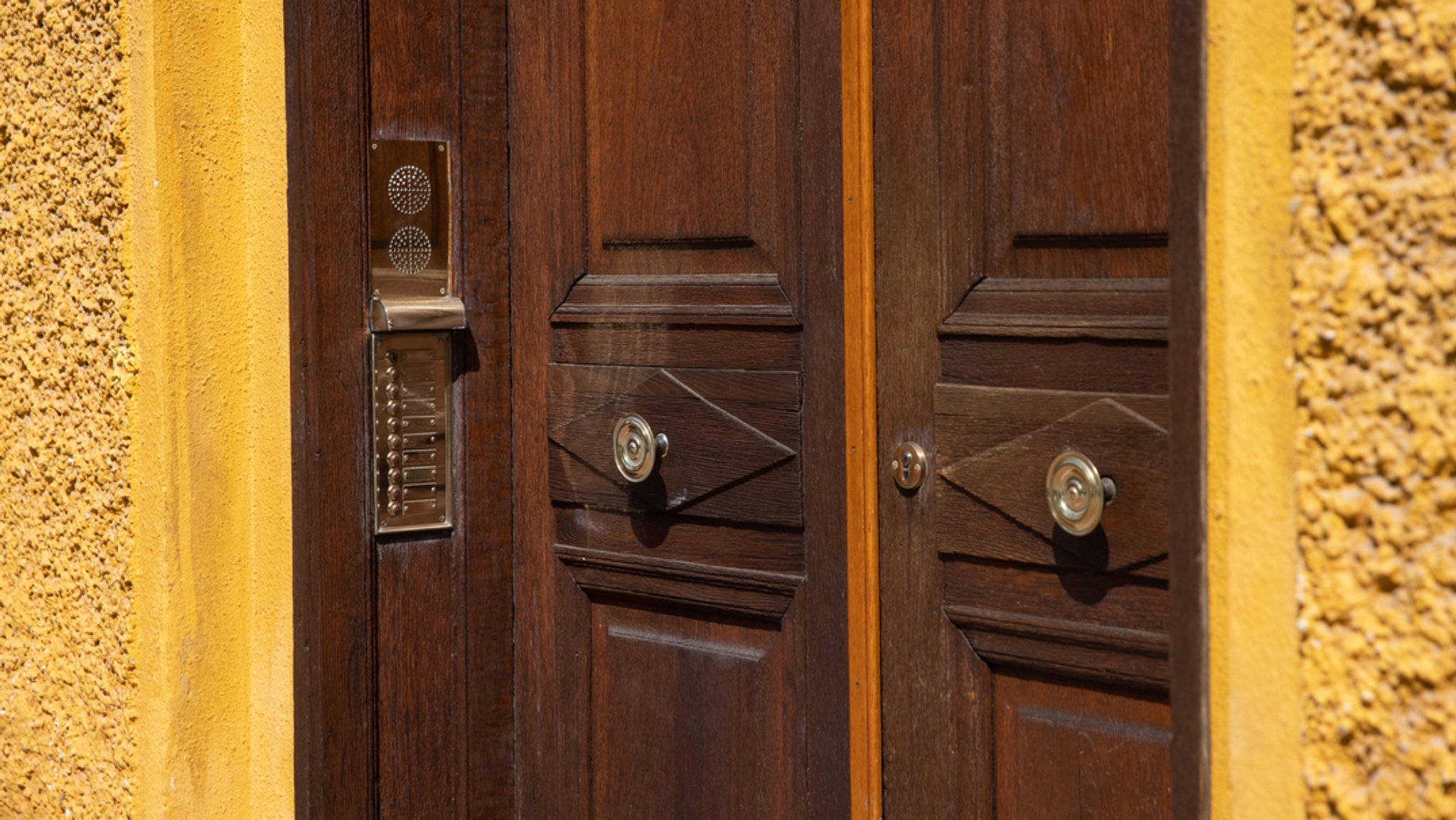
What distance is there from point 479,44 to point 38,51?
2.29 feet

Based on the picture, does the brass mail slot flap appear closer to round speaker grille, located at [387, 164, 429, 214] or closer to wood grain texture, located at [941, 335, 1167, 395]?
round speaker grille, located at [387, 164, 429, 214]

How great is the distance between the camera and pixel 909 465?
1.64m

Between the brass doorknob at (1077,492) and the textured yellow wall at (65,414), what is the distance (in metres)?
1.28

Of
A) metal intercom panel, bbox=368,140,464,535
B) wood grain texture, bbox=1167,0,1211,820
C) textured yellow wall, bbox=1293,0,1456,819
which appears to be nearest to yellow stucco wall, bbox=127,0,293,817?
metal intercom panel, bbox=368,140,464,535

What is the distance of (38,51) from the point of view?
221 centimetres

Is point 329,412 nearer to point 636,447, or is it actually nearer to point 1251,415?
point 636,447

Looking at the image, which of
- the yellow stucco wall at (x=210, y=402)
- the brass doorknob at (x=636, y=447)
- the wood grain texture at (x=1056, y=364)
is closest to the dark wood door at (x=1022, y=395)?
the wood grain texture at (x=1056, y=364)

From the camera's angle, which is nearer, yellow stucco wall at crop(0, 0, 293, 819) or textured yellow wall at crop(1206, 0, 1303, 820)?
textured yellow wall at crop(1206, 0, 1303, 820)

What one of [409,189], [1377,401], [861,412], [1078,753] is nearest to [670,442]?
[861,412]

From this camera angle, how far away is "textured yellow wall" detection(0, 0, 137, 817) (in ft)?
6.88

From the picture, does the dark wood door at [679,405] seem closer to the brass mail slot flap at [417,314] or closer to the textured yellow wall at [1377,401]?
the brass mail slot flap at [417,314]

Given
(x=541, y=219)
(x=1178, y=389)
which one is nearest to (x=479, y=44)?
(x=541, y=219)

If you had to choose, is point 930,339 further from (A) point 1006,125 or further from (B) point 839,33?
(B) point 839,33

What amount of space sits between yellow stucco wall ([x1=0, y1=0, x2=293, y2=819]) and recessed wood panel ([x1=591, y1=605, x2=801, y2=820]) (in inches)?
17.6
